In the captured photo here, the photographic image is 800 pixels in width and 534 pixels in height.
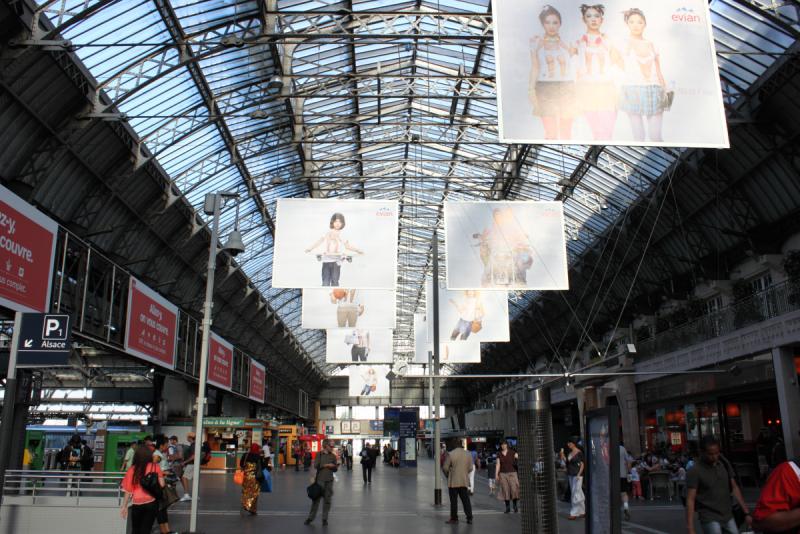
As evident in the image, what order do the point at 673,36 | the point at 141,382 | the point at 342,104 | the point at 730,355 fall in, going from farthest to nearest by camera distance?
the point at 141,382
the point at 342,104
the point at 730,355
the point at 673,36

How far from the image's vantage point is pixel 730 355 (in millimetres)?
24984

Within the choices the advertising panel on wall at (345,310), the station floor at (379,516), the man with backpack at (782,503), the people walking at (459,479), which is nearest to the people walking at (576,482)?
the station floor at (379,516)

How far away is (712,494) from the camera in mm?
6859

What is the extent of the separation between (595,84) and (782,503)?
720 centimetres

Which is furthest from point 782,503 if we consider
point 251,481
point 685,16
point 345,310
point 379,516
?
point 345,310

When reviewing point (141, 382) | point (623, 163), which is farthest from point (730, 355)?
point (141, 382)

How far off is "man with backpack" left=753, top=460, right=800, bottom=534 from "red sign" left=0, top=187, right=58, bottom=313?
16064 mm

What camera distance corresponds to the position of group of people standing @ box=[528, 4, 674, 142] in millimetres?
10148

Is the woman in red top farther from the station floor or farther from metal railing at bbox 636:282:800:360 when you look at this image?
metal railing at bbox 636:282:800:360

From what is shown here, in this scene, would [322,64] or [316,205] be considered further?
[322,64]

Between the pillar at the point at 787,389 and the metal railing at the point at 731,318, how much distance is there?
136cm

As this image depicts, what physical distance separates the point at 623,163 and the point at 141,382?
35.4 metres

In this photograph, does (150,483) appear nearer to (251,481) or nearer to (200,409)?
(200,409)

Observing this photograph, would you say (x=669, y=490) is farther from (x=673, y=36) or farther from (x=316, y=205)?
(x=673, y=36)
